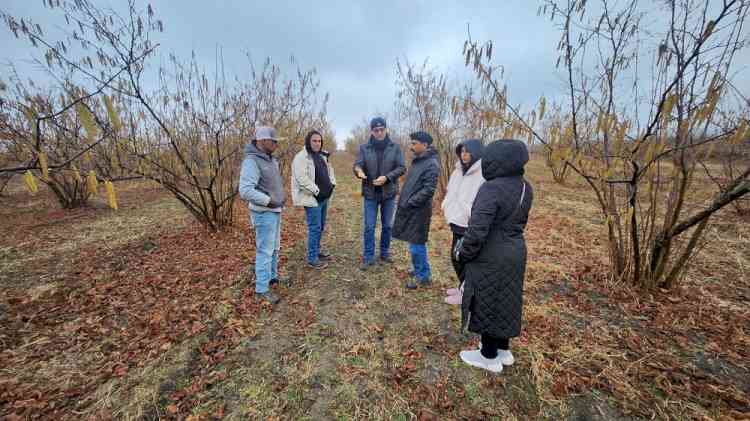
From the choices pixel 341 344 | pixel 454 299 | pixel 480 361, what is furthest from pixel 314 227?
pixel 480 361

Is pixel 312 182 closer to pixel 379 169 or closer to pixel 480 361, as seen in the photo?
pixel 379 169

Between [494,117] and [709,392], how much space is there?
260 cm

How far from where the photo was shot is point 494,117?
2.64 meters

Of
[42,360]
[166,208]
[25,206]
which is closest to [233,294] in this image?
[42,360]

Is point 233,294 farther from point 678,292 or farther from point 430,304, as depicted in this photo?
point 678,292

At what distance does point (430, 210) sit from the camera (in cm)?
330

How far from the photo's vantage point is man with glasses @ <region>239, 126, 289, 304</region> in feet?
9.46

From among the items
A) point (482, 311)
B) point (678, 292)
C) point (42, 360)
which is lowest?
point (42, 360)

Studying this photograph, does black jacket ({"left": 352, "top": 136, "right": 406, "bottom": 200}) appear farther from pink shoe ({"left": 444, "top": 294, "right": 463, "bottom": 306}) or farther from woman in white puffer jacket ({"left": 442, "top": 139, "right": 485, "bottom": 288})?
pink shoe ({"left": 444, "top": 294, "right": 463, "bottom": 306})

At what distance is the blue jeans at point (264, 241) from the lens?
10.1 feet

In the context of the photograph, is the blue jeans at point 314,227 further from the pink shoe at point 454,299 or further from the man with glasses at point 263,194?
the pink shoe at point 454,299

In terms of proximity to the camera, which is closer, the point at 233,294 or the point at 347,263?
the point at 233,294

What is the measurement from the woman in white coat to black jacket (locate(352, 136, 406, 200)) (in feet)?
1.65

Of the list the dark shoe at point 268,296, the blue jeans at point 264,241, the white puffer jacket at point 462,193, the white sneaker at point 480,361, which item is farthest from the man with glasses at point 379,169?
the white sneaker at point 480,361
